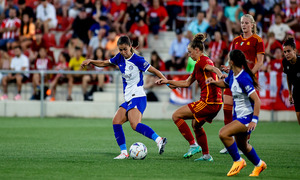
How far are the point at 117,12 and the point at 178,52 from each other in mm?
3864

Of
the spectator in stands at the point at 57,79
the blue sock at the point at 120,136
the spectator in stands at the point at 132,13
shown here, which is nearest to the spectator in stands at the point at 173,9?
the spectator in stands at the point at 132,13

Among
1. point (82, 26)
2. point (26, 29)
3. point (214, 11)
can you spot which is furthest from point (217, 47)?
point (26, 29)

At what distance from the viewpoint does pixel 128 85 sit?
31.9 feet

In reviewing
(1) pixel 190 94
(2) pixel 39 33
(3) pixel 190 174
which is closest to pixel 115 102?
(1) pixel 190 94

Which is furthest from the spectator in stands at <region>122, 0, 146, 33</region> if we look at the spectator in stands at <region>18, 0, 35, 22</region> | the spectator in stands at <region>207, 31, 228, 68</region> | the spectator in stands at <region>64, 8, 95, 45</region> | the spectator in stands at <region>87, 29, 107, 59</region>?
the spectator in stands at <region>18, 0, 35, 22</region>

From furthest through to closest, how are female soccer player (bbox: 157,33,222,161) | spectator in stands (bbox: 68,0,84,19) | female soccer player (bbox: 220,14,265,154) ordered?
spectator in stands (bbox: 68,0,84,19), female soccer player (bbox: 220,14,265,154), female soccer player (bbox: 157,33,222,161)

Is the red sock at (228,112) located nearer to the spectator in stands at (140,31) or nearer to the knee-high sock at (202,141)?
the knee-high sock at (202,141)

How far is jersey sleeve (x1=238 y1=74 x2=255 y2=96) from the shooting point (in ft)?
24.4

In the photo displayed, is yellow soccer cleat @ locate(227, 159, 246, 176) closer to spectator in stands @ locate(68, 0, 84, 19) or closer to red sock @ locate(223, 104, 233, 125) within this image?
red sock @ locate(223, 104, 233, 125)

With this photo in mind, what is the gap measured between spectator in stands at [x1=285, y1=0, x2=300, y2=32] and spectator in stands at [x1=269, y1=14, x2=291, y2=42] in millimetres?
379

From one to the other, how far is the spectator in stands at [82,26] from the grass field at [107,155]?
6520 millimetres

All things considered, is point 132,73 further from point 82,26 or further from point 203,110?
point 82,26

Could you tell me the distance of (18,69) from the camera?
20.7m

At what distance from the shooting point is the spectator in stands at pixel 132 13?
2225 cm
